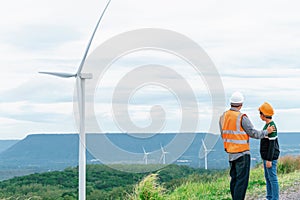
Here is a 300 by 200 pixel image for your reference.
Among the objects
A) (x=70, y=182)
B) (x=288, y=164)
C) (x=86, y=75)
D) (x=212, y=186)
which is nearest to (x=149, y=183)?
(x=86, y=75)

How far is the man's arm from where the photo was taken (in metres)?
10.5

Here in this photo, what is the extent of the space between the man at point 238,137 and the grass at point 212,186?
7.52ft

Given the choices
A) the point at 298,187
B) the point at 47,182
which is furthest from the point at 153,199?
the point at 47,182

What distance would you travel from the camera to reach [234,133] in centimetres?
1074

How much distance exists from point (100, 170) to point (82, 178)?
12.7m

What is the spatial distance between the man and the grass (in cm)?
229

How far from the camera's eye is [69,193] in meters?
21.6

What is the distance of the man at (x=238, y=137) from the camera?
10.6m

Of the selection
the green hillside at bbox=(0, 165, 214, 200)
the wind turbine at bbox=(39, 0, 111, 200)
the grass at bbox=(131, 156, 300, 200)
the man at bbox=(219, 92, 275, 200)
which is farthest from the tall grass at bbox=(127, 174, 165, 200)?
the green hillside at bbox=(0, 165, 214, 200)

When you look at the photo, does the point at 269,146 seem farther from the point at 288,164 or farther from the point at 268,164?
the point at 288,164

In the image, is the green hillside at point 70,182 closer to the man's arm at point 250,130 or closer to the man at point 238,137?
the man at point 238,137

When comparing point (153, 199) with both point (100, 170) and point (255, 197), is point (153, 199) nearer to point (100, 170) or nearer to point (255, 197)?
point (255, 197)

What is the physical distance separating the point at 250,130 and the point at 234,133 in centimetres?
32

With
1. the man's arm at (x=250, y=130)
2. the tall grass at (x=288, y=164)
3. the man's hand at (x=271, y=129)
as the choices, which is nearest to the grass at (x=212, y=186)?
the tall grass at (x=288, y=164)
